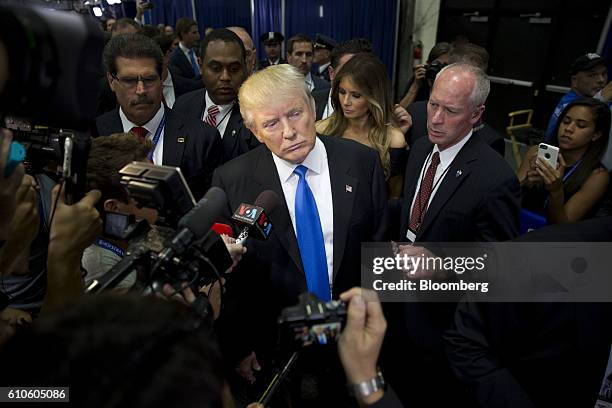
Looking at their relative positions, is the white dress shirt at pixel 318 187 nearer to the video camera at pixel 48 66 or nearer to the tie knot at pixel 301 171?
the tie knot at pixel 301 171

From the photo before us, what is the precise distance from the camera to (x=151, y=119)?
232 cm

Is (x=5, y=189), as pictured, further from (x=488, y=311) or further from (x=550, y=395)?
(x=550, y=395)

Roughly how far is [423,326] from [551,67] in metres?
5.92

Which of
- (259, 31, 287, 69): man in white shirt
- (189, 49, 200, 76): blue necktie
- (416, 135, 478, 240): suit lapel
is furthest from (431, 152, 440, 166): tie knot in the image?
(189, 49, 200, 76): blue necktie

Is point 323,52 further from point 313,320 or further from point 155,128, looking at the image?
point 313,320

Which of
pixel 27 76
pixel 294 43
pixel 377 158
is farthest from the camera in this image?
pixel 294 43

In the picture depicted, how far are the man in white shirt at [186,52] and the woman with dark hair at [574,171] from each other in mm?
4277

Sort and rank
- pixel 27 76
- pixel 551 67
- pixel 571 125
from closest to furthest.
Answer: pixel 27 76 → pixel 571 125 → pixel 551 67

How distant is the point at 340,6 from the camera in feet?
29.9

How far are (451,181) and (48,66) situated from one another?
169 cm

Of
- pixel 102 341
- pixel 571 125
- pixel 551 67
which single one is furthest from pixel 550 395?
pixel 551 67

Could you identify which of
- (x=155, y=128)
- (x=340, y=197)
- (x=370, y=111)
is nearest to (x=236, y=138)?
(x=155, y=128)

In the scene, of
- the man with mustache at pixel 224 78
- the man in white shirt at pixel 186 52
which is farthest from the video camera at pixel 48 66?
the man in white shirt at pixel 186 52

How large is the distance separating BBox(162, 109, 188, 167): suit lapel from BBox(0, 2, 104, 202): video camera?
146 centimetres
